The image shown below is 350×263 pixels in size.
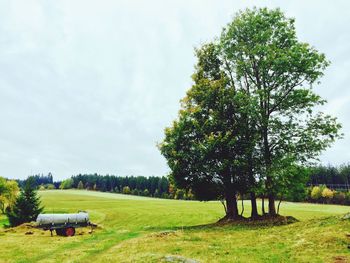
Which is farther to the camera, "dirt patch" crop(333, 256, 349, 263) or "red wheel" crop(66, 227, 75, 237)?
"red wheel" crop(66, 227, 75, 237)

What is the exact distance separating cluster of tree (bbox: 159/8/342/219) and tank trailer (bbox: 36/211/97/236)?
13561mm

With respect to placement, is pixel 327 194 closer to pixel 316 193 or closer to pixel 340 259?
pixel 316 193

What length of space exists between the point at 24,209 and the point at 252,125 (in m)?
42.5

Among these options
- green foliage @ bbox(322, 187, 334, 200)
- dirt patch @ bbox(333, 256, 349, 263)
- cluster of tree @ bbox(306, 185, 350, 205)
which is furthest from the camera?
green foliage @ bbox(322, 187, 334, 200)

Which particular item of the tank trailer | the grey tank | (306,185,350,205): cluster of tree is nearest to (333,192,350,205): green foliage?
(306,185,350,205): cluster of tree

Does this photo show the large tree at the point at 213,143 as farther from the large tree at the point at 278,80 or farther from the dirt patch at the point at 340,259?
the dirt patch at the point at 340,259

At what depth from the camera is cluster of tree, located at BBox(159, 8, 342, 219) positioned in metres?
36.2

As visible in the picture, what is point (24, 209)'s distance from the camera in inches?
2245

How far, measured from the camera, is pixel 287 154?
36375 millimetres

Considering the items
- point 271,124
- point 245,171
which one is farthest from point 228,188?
point 271,124

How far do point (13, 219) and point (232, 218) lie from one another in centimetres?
3903

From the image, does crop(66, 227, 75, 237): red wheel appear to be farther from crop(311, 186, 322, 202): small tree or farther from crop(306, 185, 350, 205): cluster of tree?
crop(311, 186, 322, 202): small tree

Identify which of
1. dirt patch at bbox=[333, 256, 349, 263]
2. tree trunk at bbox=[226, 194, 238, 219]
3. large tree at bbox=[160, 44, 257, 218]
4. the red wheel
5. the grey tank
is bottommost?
the red wheel

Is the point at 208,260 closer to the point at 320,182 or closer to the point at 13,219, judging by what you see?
the point at 13,219
